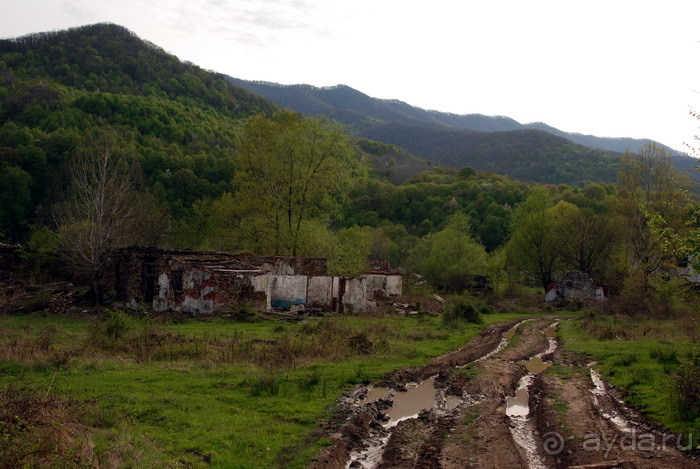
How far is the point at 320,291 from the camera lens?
2986cm

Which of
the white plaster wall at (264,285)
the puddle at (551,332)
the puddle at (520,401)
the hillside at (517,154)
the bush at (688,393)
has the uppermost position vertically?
the hillside at (517,154)

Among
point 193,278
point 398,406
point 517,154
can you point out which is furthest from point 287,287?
point 517,154

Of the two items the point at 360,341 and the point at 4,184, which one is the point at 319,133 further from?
the point at 4,184

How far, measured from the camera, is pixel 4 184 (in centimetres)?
5431

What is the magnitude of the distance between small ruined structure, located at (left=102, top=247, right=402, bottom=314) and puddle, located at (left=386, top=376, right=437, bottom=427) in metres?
14.0

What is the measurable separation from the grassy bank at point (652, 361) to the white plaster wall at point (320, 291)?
12552 millimetres

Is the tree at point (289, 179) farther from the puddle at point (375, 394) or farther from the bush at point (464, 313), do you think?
the puddle at point (375, 394)

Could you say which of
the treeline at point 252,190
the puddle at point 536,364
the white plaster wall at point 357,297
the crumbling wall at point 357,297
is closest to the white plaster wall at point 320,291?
the crumbling wall at point 357,297

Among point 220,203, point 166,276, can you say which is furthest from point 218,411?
point 220,203

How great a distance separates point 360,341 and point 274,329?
489 centimetres

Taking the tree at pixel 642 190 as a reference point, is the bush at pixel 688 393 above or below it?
below

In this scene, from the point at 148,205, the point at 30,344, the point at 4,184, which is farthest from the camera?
the point at 4,184

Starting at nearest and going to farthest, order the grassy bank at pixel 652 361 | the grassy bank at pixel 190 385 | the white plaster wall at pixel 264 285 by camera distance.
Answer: the grassy bank at pixel 190 385 < the grassy bank at pixel 652 361 < the white plaster wall at pixel 264 285

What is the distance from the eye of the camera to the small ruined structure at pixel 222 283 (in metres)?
25.0
